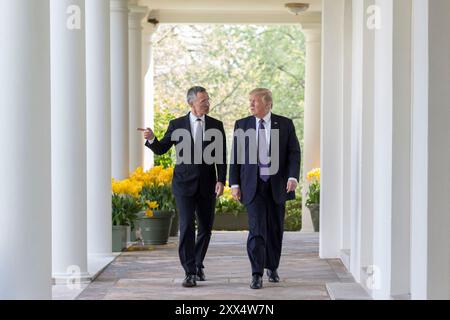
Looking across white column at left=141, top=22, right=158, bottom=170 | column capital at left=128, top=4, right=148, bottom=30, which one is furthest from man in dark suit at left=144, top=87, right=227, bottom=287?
white column at left=141, top=22, right=158, bottom=170

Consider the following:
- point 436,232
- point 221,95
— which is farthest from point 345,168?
point 221,95

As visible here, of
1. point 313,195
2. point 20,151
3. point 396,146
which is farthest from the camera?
point 313,195

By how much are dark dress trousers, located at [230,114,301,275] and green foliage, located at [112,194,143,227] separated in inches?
178

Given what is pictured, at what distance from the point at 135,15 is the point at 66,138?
8890mm

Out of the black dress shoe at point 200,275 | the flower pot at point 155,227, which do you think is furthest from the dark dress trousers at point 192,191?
the flower pot at point 155,227

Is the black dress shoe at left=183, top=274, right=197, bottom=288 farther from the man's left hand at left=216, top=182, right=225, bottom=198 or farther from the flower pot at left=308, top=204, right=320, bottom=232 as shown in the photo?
the flower pot at left=308, top=204, right=320, bottom=232

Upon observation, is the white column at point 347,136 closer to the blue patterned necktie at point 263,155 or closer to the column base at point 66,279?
the blue patterned necktie at point 263,155

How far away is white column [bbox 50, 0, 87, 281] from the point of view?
1202cm

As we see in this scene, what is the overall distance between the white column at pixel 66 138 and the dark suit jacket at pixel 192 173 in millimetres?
927

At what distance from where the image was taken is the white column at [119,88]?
18094mm

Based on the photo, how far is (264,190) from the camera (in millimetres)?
11812

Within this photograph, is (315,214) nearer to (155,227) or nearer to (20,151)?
(155,227)

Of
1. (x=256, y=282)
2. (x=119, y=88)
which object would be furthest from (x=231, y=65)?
(x=256, y=282)

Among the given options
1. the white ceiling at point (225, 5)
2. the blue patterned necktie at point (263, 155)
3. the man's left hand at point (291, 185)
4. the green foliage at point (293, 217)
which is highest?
the white ceiling at point (225, 5)
